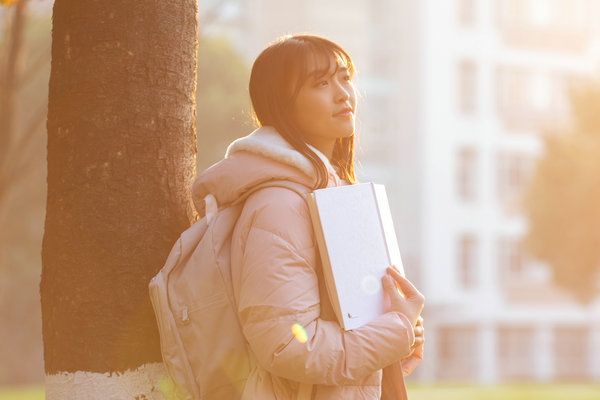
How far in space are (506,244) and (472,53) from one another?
8.28m

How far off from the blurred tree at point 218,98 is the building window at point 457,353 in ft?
50.6

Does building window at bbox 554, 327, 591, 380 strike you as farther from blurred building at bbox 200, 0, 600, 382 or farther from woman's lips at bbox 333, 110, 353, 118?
woman's lips at bbox 333, 110, 353, 118

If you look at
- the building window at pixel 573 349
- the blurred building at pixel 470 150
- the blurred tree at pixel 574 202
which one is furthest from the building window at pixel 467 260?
the blurred tree at pixel 574 202

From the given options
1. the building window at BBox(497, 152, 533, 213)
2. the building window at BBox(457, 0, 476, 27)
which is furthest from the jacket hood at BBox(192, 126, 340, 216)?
the building window at BBox(457, 0, 476, 27)

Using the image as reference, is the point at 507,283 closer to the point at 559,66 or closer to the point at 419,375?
the point at 419,375

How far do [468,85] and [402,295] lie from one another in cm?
3847

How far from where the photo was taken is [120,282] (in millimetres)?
2971

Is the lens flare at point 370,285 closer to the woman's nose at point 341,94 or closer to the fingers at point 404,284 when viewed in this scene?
the fingers at point 404,284

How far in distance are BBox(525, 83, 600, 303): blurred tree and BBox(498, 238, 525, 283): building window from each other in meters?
12.0

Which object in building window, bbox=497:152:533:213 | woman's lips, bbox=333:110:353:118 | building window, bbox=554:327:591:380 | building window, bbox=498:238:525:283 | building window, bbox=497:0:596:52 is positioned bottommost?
building window, bbox=554:327:591:380

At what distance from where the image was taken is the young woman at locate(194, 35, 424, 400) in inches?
107

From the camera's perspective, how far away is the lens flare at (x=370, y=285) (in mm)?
2898

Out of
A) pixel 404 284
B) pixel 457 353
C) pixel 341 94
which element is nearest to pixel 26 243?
pixel 457 353

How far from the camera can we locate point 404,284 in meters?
2.93
